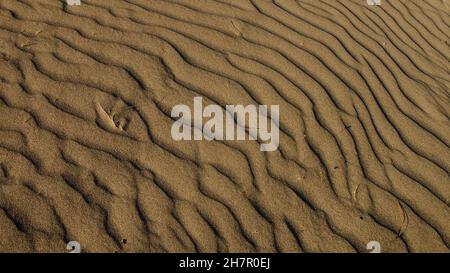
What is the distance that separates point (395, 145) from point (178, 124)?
1.68 metres

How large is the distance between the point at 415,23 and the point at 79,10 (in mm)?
3618

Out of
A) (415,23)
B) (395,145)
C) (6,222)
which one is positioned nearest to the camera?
(6,222)

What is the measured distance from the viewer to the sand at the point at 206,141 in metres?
2.48

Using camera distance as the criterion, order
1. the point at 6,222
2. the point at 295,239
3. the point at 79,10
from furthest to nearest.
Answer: the point at 79,10 < the point at 295,239 < the point at 6,222

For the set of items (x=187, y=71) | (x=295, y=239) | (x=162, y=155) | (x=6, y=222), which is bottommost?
(x=6, y=222)

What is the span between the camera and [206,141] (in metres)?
2.88

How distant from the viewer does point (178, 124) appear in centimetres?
292

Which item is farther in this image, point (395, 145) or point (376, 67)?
point (376, 67)

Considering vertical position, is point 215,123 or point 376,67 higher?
point 376,67

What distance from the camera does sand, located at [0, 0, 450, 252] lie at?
2479mm

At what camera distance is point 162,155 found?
2.74 metres

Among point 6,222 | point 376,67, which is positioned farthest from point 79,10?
point 376,67

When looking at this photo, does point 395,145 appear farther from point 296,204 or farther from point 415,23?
point 415,23
